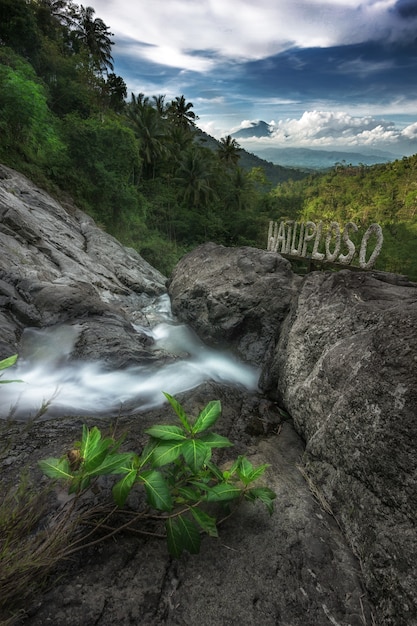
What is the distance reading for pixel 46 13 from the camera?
29578mm

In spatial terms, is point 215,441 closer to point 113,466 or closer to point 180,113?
point 113,466

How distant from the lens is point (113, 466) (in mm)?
1844

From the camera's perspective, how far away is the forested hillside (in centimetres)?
1466

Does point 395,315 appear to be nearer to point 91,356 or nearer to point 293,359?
point 293,359

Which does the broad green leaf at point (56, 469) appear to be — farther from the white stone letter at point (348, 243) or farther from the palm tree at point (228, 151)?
the palm tree at point (228, 151)

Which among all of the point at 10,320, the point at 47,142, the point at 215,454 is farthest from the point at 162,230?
the point at 215,454

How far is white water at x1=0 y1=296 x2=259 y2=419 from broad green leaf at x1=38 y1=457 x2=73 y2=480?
143 centimetres

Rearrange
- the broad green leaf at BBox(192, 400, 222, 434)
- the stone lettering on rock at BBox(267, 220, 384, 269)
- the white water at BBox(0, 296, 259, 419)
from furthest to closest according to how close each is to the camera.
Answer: the stone lettering on rock at BBox(267, 220, 384, 269) → the white water at BBox(0, 296, 259, 419) → the broad green leaf at BBox(192, 400, 222, 434)

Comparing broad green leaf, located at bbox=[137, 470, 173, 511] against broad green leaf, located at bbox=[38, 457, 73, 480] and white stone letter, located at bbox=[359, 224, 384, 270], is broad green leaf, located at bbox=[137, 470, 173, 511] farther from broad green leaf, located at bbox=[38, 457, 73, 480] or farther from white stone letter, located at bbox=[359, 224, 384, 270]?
white stone letter, located at bbox=[359, 224, 384, 270]

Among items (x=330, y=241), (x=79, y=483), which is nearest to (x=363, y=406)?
(x=79, y=483)

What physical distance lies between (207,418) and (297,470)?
4.27 feet

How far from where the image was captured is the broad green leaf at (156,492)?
1776mm

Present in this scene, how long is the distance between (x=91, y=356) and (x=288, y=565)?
3.91 m

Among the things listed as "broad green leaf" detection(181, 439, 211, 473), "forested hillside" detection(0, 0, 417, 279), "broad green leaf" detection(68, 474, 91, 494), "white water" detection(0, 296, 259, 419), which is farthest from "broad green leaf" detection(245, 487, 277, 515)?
"forested hillside" detection(0, 0, 417, 279)
